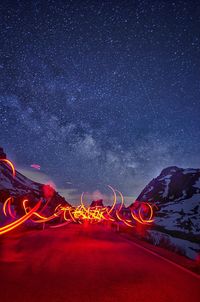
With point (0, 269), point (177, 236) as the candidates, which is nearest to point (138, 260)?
point (0, 269)

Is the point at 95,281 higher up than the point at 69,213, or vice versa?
the point at 69,213

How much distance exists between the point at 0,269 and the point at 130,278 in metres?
4.34

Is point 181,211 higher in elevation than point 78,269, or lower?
higher

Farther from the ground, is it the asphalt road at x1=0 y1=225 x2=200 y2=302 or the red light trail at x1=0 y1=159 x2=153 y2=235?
the red light trail at x1=0 y1=159 x2=153 y2=235

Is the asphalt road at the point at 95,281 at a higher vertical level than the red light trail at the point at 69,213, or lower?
lower

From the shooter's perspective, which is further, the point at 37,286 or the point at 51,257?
the point at 51,257

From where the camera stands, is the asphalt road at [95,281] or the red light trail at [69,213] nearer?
the asphalt road at [95,281]

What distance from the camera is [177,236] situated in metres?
116

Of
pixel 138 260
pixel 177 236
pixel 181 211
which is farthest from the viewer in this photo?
pixel 181 211

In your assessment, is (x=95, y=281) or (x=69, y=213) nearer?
(x=95, y=281)

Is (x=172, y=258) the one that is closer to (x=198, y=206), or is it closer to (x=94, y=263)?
(x=94, y=263)

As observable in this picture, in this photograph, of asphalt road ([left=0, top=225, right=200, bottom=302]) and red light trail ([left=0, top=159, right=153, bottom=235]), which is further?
red light trail ([left=0, top=159, right=153, bottom=235])

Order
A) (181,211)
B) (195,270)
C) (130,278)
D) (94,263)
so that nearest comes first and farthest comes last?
1. (130,278)
2. (195,270)
3. (94,263)
4. (181,211)

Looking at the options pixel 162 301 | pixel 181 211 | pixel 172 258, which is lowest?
pixel 162 301
